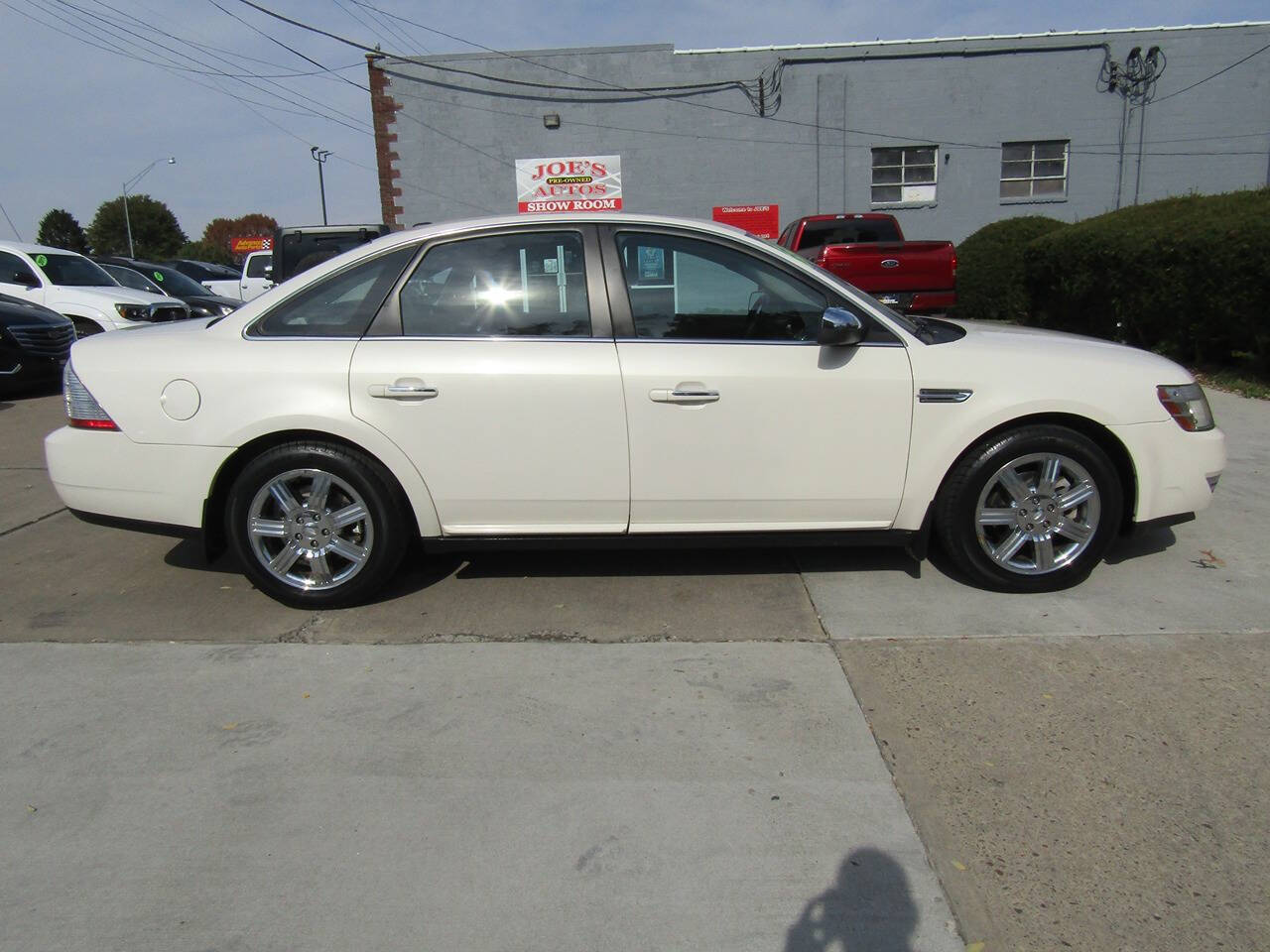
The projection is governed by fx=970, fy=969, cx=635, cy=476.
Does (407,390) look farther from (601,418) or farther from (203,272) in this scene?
(203,272)

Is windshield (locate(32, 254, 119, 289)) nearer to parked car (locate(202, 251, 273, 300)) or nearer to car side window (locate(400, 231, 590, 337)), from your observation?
parked car (locate(202, 251, 273, 300))

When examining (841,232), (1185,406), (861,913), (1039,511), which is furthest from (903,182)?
(861,913)

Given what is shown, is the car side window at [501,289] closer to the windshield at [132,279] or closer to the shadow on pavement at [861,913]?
the shadow on pavement at [861,913]

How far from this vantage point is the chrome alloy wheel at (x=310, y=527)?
421cm

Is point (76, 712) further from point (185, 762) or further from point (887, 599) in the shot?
point (887, 599)

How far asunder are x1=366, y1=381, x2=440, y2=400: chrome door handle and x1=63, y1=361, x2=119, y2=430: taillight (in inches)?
47.3

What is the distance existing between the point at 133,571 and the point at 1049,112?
22.4 m

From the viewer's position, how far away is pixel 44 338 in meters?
10.9

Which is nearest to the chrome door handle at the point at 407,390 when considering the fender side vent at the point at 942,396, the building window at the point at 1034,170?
the fender side vent at the point at 942,396

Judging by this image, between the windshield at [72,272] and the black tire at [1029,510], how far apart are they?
43.4 ft

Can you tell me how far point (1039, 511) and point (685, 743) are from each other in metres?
2.10

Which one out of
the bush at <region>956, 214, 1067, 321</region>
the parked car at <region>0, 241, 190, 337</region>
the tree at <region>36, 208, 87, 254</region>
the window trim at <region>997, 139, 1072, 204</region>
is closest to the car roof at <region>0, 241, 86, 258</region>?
the parked car at <region>0, 241, 190, 337</region>

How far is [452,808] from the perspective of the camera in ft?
9.45

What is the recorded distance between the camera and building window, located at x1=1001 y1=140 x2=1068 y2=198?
2220 cm
